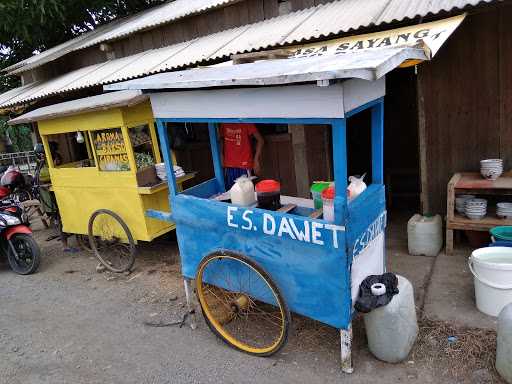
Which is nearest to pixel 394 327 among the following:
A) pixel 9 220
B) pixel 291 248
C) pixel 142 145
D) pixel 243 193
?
pixel 291 248

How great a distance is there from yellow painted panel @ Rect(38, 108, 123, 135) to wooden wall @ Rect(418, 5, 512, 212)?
3.71 metres

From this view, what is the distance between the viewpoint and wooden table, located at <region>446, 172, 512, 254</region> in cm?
440

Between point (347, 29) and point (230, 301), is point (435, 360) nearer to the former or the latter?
point (230, 301)

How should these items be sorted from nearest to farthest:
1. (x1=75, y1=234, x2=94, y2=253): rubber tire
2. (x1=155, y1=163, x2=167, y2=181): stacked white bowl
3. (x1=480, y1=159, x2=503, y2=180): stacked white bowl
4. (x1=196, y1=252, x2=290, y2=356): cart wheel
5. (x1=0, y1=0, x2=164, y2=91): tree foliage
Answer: (x1=196, y1=252, x2=290, y2=356): cart wheel → (x1=480, y1=159, x2=503, y2=180): stacked white bowl → (x1=155, y1=163, x2=167, y2=181): stacked white bowl → (x1=75, y1=234, x2=94, y2=253): rubber tire → (x1=0, y1=0, x2=164, y2=91): tree foliage

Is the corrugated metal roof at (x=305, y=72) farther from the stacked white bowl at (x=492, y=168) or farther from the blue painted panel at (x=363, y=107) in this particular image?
the stacked white bowl at (x=492, y=168)

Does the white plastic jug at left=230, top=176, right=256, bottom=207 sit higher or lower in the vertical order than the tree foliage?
lower

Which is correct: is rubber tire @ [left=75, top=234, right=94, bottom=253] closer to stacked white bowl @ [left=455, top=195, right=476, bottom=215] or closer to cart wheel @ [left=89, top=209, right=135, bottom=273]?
cart wheel @ [left=89, top=209, right=135, bottom=273]

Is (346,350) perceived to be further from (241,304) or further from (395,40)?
(395,40)

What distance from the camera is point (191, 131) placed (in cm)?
757

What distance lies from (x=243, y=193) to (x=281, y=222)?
67 centimetres

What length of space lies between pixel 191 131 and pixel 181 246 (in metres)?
4.05

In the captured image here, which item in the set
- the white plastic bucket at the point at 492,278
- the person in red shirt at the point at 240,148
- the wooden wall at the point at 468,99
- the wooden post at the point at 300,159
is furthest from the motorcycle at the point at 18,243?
the white plastic bucket at the point at 492,278

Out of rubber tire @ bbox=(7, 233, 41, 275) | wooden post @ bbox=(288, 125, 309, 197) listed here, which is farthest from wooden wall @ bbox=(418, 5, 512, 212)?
rubber tire @ bbox=(7, 233, 41, 275)

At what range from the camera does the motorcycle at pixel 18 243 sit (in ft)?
19.5
